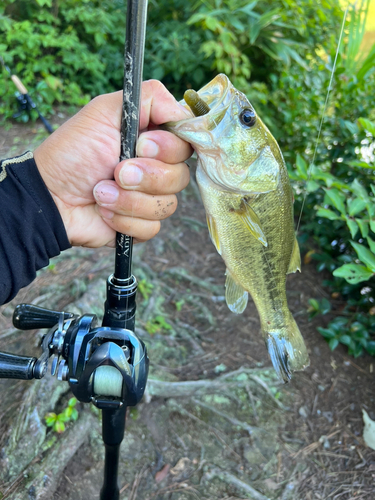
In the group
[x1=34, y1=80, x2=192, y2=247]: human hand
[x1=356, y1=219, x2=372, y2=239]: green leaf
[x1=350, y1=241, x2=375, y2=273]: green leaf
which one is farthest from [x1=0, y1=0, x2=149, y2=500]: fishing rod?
[x1=356, y1=219, x2=372, y2=239]: green leaf

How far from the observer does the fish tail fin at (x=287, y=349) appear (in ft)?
5.45

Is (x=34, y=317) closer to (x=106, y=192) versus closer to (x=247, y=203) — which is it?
(x=106, y=192)

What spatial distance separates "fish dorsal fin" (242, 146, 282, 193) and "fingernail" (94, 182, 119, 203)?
1.64ft

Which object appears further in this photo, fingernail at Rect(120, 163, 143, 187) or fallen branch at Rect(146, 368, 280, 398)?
fallen branch at Rect(146, 368, 280, 398)

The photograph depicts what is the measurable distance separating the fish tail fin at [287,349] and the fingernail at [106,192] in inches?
37.8

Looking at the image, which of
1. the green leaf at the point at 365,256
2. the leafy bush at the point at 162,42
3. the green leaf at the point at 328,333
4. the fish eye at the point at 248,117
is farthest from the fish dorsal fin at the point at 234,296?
the leafy bush at the point at 162,42

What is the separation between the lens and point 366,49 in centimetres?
335

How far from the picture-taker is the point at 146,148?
1265 mm

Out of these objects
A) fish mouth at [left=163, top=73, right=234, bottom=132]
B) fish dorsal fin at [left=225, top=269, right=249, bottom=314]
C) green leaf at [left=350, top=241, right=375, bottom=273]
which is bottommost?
green leaf at [left=350, top=241, right=375, bottom=273]

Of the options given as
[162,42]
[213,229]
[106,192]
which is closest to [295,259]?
[213,229]

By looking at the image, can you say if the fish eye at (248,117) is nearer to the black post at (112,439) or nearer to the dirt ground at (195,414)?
the black post at (112,439)

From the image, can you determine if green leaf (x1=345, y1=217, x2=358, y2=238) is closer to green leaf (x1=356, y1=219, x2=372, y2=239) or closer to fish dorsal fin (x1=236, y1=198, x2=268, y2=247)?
green leaf (x1=356, y1=219, x2=372, y2=239)

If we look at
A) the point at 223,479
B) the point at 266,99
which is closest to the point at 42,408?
the point at 223,479

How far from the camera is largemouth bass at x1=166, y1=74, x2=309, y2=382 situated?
129 cm
